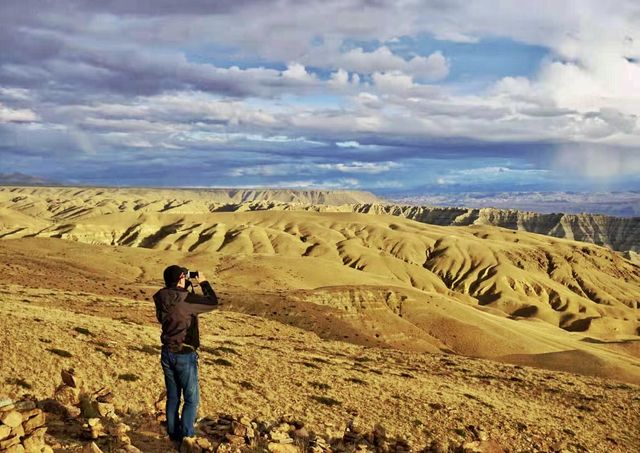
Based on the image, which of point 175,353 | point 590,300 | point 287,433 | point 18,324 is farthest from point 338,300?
point 590,300

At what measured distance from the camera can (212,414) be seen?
18.0 metres

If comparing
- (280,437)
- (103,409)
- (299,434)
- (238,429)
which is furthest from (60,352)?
(280,437)

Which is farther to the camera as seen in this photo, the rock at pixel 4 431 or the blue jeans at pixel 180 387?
the blue jeans at pixel 180 387

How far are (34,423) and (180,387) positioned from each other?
3027 millimetres

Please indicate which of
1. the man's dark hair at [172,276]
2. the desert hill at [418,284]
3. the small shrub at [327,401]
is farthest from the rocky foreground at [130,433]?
the desert hill at [418,284]

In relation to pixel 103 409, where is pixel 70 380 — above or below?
above

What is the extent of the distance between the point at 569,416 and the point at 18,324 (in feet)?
81.6

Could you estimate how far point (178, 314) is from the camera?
1155cm

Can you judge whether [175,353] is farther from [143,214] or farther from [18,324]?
[143,214]

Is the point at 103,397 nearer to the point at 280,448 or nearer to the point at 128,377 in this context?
the point at 128,377

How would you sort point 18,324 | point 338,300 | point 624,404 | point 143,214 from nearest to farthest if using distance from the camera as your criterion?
point 18,324 → point 624,404 → point 338,300 → point 143,214

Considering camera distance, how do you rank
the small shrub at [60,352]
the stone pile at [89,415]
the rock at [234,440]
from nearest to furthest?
the stone pile at [89,415] < the rock at [234,440] < the small shrub at [60,352]

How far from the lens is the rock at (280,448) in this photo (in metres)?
13.2

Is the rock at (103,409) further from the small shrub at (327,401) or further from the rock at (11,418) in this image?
the small shrub at (327,401)
